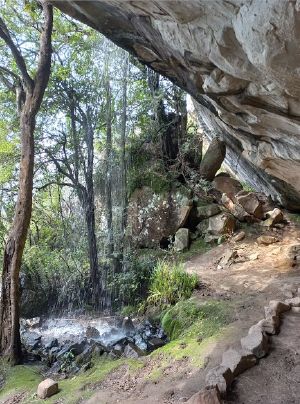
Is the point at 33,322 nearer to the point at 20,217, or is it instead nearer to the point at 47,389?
the point at 20,217

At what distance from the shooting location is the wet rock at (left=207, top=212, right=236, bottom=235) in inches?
331

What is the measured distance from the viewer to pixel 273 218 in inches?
340

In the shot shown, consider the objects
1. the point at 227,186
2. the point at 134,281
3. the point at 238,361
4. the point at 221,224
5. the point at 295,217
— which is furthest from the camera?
the point at 227,186

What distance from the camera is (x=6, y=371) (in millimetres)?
4668

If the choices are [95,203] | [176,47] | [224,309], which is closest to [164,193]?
[95,203]

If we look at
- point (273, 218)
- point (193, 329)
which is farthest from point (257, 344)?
point (273, 218)

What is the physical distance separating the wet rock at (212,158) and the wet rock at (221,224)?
4.74 ft

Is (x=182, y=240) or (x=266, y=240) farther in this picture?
(x=182, y=240)

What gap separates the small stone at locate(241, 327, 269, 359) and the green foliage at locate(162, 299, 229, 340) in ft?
2.49

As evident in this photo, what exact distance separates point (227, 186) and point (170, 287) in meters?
4.71

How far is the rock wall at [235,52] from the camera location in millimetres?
2533

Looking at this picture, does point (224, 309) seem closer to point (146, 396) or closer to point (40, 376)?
point (146, 396)

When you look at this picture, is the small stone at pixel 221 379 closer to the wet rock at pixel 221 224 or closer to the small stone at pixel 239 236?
the small stone at pixel 239 236

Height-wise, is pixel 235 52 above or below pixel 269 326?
above
